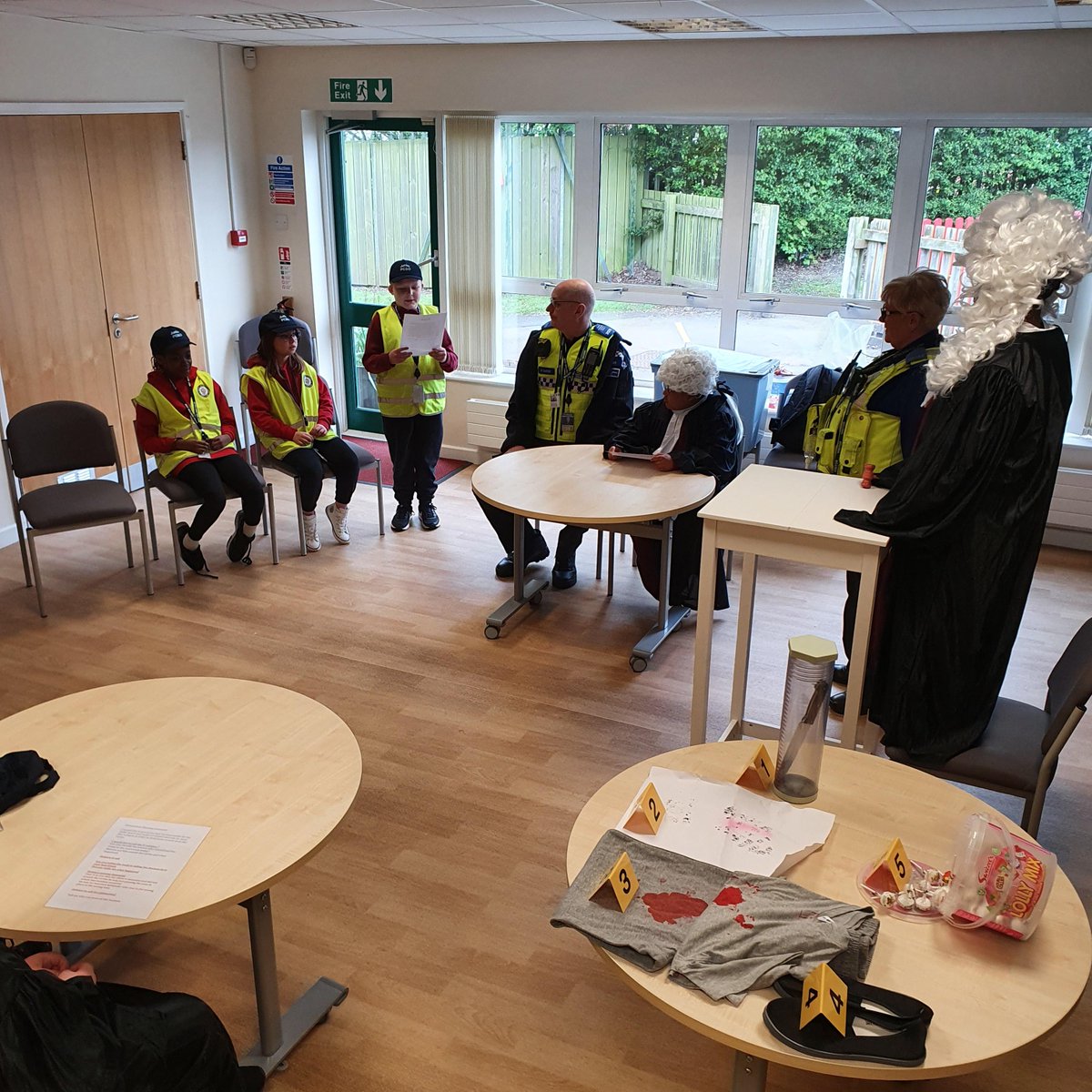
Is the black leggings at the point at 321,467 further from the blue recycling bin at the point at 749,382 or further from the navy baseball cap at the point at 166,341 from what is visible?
the blue recycling bin at the point at 749,382

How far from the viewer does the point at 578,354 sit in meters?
4.68

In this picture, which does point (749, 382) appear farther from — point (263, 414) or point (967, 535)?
point (967, 535)

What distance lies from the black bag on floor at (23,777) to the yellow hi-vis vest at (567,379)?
300 cm

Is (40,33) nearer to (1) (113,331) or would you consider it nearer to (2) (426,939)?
(1) (113,331)

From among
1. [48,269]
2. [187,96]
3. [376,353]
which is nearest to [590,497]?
[376,353]

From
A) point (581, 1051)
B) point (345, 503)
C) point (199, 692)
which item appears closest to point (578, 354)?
point (345, 503)

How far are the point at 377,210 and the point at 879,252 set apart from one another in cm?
316

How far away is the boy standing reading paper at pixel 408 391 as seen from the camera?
538cm

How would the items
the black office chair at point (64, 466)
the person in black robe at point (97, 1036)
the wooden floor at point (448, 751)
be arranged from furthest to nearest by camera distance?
the black office chair at point (64, 466), the wooden floor at point (448, 751), the person in black robe at point (97, 1036)

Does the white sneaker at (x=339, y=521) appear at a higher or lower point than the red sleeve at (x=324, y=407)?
lower

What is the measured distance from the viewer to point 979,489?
271 cm

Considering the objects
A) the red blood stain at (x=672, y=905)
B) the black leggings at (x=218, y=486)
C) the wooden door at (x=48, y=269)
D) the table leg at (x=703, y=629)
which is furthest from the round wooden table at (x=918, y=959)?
the wooden door at (x=48, y=269)

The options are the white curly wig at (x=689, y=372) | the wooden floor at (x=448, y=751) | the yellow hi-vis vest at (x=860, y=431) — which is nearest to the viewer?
the wooden floor at (x=448, y=751)

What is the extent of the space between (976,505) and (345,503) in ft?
11.4
